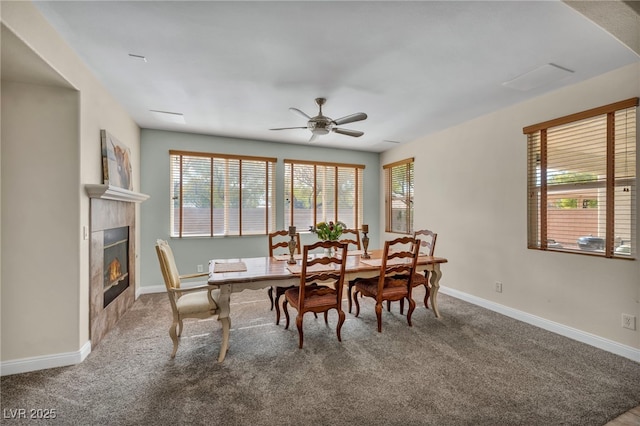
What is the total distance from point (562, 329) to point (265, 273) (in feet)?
10.7

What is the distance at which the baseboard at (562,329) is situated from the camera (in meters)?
2.57

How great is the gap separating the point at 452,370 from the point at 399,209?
371 centimetres

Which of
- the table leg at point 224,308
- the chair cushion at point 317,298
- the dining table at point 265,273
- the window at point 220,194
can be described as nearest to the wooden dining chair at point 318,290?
the chair cushion at point 317,298

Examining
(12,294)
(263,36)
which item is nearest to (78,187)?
(12,294)

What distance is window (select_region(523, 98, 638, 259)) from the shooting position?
102 inches

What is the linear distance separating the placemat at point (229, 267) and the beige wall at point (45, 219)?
1142 mm

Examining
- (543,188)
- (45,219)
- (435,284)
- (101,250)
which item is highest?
(543,188)

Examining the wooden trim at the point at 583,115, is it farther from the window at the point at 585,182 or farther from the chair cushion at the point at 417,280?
the chair cushion at the point at 417,280

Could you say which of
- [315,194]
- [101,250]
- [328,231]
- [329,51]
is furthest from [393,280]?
[101,250]

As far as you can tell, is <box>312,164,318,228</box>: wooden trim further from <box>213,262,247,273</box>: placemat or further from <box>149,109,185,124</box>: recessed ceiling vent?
<box>213,262,247,273</box>: placemat

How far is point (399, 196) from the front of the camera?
5.72 m

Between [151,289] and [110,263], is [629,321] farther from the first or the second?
[151,289]

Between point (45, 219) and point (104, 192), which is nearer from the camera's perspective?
point (45, 219)

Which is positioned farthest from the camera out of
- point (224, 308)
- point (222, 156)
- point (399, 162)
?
point (399, 162)
